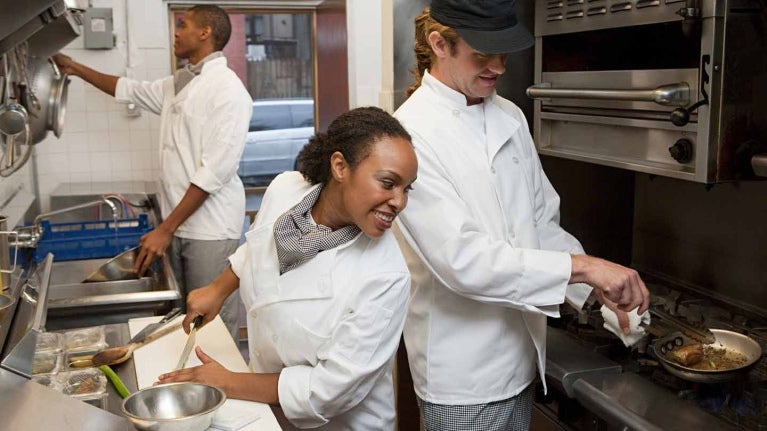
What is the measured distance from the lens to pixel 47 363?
6.55 feet

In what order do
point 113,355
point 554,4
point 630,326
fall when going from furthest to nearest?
1. point 554,4
2. point 630,326
3. point 113,355

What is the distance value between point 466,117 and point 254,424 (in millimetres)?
928

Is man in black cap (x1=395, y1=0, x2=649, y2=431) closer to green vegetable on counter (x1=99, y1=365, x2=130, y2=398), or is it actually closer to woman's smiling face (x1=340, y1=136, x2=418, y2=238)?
woman's smiling face (x1=340, y1=136, x2=418, y2=238)

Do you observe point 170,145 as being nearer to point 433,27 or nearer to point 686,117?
point 433,27

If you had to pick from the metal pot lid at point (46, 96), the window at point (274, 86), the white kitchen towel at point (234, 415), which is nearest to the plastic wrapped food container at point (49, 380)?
the white kitchen towel at point (234, 415)

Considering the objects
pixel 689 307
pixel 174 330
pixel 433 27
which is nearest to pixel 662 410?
pixel 689 307

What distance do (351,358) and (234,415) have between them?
0.87ft

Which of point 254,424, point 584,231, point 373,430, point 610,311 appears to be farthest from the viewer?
point 584,231

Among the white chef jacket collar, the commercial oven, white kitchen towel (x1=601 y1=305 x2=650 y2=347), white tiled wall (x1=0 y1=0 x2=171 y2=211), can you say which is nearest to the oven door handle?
the commercial oven

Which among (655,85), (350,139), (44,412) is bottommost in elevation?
(44,412)

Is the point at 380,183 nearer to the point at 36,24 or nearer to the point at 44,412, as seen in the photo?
the point at 44,412

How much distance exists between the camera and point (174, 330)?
2.19 metres

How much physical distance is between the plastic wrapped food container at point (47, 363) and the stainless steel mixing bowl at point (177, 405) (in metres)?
0.44

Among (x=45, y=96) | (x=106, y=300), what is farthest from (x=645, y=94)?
(x=45, y=96)
